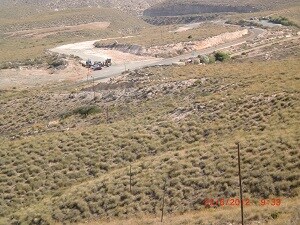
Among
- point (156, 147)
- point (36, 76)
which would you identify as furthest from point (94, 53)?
point (156, 147)

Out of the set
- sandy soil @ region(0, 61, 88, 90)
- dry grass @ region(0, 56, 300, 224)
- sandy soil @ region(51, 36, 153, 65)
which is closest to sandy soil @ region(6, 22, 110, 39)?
sandy soil @ region(51, 36, 153, 65)

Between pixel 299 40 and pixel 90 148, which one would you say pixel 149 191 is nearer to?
pixel 90 148

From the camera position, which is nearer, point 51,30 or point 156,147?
point 156,147

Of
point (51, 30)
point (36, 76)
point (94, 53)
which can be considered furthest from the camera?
point (51, 30)

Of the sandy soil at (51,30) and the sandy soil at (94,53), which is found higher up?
the sandy soil at (94,53)

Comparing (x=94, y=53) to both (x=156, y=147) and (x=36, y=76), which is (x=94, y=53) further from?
(x=156, y=147)

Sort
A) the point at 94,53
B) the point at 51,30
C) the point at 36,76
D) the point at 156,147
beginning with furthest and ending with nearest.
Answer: the point at 51,30 < the point at 94,53 < the point at 36,76 < the point at 156,147

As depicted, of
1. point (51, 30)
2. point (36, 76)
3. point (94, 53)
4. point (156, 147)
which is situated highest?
point (156, 147)

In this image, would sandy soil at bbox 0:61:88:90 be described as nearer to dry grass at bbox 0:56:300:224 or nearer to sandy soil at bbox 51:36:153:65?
sandy soil at bbox 51:36:153:65

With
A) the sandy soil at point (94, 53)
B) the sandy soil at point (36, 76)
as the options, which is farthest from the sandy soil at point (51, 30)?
the sandy soil at point (36, 76)

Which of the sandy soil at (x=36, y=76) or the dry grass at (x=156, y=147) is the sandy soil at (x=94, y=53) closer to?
the sandy soil at (x=36, y=76)

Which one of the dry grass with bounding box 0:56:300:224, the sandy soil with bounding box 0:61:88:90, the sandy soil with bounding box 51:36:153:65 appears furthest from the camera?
the sandy soil with bounding box 51:36:153:65

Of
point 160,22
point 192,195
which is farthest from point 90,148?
point 160,22

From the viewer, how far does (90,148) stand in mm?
34188
